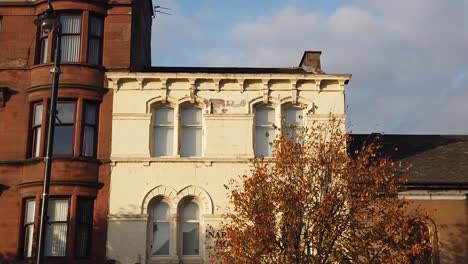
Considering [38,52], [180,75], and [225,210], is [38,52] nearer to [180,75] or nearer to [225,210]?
[180,75]

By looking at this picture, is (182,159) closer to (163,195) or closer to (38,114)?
(163,195)

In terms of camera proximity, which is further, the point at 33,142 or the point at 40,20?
the point at 33,142

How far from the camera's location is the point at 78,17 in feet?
85.3

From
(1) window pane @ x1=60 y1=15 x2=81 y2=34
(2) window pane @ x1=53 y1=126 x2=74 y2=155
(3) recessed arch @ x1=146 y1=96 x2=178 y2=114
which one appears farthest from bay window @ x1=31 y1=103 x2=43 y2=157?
(3) recessed arch @ x1=146 y1=96 x2=178 y2=114

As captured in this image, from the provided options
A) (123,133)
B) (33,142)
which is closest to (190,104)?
(123,133)

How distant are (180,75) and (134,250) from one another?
6607mm

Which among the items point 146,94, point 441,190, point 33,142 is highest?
point 146,94

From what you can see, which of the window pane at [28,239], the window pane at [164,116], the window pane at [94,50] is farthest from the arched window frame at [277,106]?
the window pane at [28,239]

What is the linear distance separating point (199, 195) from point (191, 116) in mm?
3130

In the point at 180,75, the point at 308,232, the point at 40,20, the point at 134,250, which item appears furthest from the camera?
the point at 180,75

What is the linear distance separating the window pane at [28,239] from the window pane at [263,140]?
855 centimetres

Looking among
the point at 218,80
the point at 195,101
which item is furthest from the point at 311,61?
the point at 195,101

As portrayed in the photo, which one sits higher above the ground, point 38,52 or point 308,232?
point 38,52

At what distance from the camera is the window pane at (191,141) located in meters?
25.1
